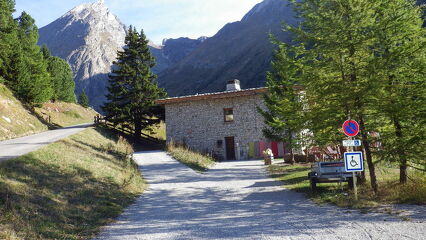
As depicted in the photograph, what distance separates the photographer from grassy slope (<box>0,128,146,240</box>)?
6492 millimetres

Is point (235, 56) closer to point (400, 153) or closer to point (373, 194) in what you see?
point (373, 194)

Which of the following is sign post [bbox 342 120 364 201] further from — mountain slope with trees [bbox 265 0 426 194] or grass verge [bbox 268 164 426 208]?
grass verge [bbox 268 164 426 208]

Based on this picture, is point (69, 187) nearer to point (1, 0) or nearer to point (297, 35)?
point (297, 35)

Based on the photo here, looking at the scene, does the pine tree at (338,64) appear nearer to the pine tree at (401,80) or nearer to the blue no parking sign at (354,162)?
the pine tree at (401,80)

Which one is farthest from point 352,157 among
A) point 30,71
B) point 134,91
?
point 30,71

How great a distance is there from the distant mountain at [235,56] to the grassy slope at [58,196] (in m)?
97.1

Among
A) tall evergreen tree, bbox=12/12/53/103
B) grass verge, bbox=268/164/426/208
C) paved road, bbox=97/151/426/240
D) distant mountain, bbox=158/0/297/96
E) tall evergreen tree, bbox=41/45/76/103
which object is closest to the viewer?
paved road, bbox=97/151/426/240

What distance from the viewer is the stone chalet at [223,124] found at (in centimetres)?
2873

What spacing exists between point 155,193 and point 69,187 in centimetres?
347

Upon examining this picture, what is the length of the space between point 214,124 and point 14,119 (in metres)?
18.4

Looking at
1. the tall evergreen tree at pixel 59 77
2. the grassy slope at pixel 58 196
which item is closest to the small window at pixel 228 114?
the grassy slope at pixel 58 196

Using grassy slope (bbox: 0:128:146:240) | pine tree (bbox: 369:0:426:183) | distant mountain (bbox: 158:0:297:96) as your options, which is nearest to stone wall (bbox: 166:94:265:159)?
grassy slope (bbox: 0:128:146:240)

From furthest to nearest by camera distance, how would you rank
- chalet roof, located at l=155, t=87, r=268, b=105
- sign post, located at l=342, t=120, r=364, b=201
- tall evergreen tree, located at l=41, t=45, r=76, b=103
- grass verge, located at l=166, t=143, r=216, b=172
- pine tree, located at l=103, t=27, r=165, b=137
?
tall evergreen tree, located at l=41, t=45, r=76, b=103 → pine tree, located at l=103, t=27, r=165, b=137 → chalet roof, located at l=155, t=87, r=268, b=105 → grass verge, located at l=166, t=143, r=216, b=172 → sign post, located at l=342, t=120, r=364, b=201

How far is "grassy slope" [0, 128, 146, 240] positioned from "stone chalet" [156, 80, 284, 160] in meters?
15.5
